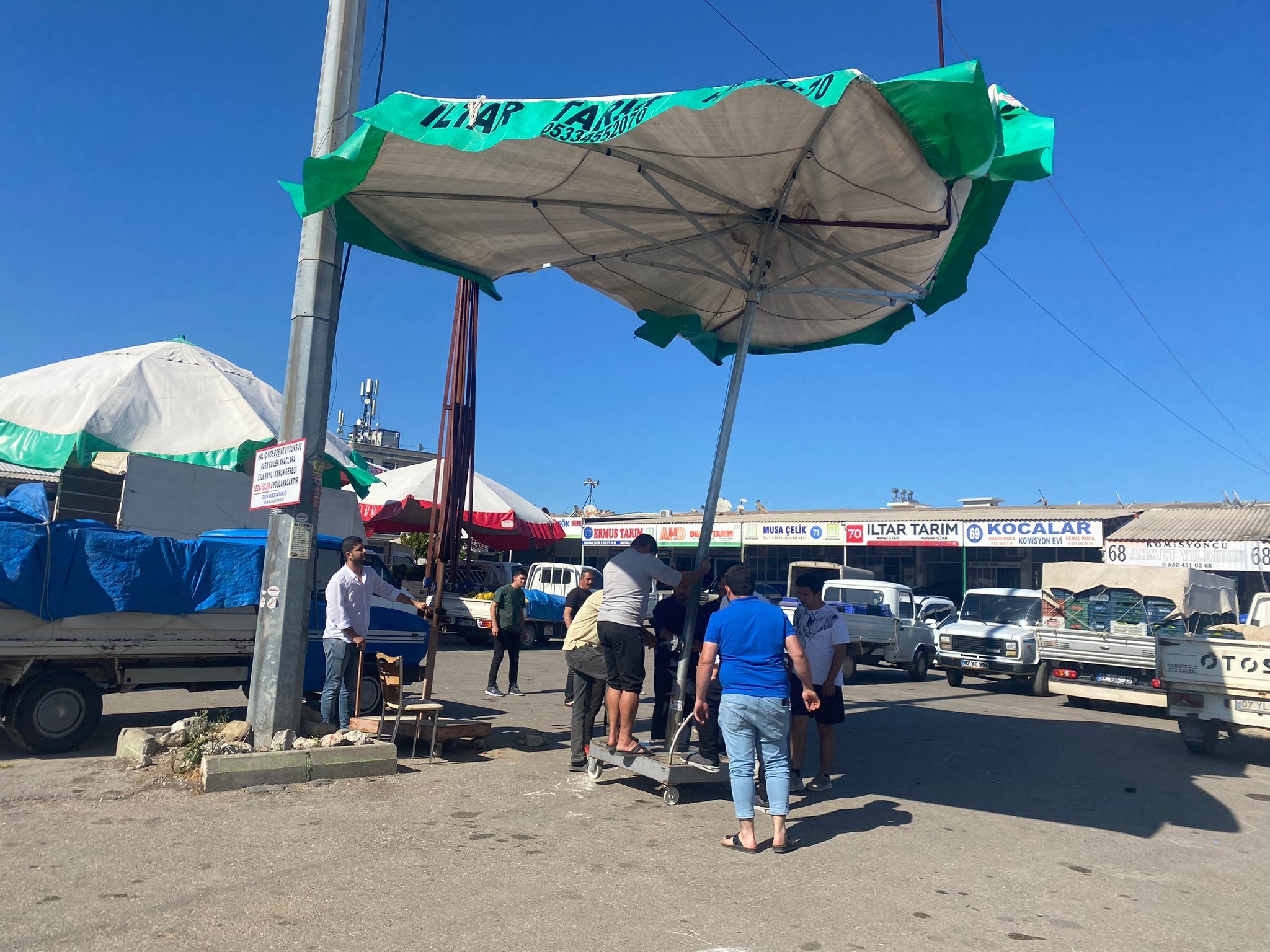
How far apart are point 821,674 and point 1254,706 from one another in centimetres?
569

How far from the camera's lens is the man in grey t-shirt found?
7621mm

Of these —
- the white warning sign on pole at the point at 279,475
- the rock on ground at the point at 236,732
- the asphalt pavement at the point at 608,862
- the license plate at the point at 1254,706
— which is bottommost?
the asphalt pavement at the point at 608,862

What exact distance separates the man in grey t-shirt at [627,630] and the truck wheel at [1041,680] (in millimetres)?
12132

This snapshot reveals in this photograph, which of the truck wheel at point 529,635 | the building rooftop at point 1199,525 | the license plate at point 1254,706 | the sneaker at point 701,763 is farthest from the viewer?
the building rooftop at point 1199,525

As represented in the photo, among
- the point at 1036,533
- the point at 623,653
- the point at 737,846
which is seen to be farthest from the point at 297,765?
the point at 1036,533

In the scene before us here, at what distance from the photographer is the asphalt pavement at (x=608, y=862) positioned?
14.6 feet

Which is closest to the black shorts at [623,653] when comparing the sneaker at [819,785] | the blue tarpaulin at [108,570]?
the sneaker at [819,785]

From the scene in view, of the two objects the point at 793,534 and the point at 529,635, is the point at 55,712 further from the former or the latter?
the point at 793,534

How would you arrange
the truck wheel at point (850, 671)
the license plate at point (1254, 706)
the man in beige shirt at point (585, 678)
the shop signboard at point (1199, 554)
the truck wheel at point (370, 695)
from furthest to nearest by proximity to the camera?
the shop signboard at point (1199, 554)
the truck wheel at point (850, 671)
the license plate at point (1254, 706)
the truck wheel at point (370, 695)
the man in beige shirt at point (585, 678)

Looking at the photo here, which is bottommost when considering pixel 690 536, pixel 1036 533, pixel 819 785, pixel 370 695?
pixel 819 785

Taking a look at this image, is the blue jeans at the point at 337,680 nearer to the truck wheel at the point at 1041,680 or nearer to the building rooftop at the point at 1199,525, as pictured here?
the truck wheel at the point at 1041,680

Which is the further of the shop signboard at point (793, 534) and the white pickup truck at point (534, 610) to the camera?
the shop signboard at point (793, 534)

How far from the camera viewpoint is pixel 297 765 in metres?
7.20

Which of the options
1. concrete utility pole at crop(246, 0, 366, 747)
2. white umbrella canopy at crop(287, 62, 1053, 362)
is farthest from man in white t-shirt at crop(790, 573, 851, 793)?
Answer: concrete utility pole at crop(246, 0, 366, 747)
